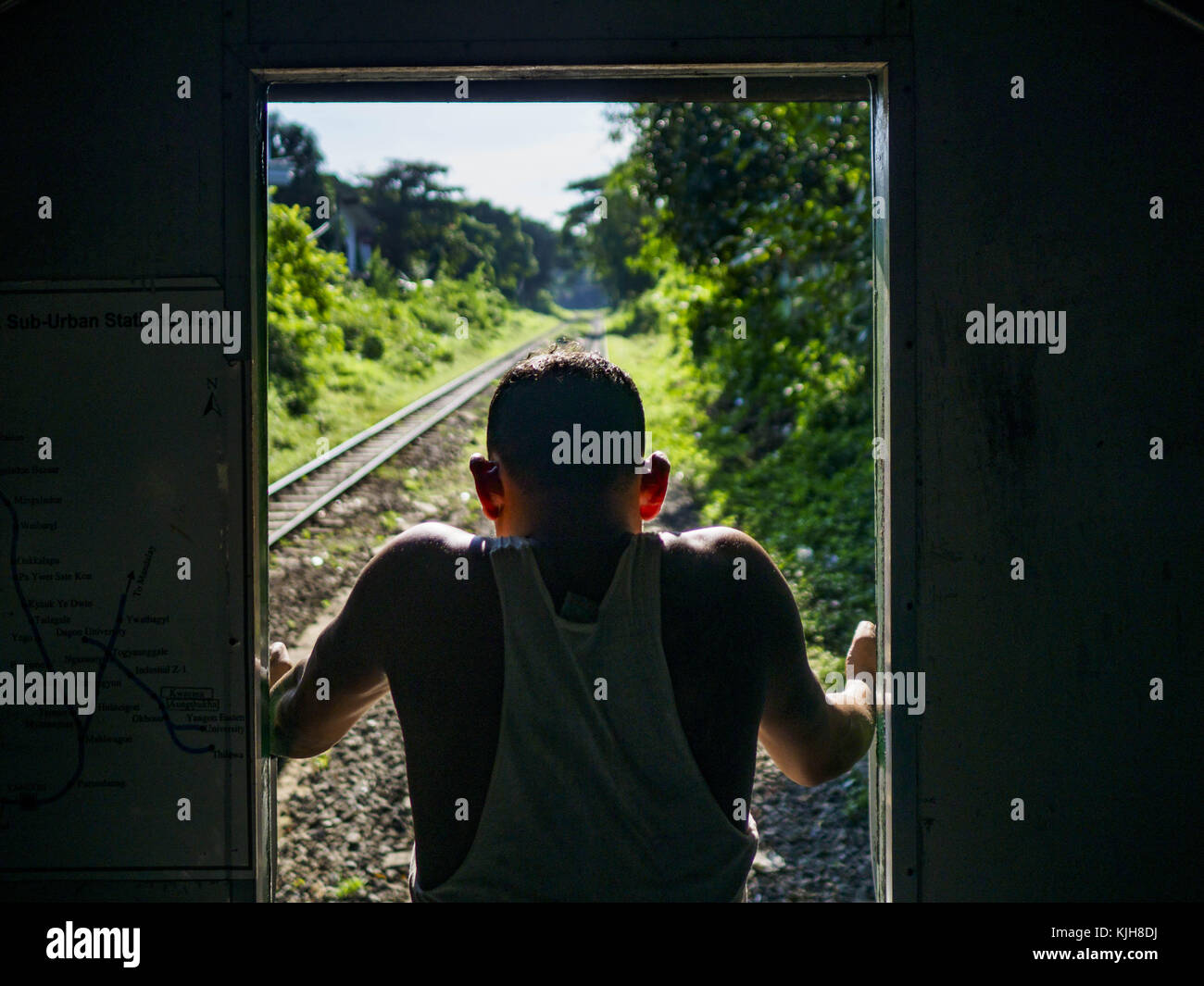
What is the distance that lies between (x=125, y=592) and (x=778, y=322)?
1065 cm

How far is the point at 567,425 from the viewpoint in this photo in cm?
169

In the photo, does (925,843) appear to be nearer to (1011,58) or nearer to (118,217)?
(1011,58)

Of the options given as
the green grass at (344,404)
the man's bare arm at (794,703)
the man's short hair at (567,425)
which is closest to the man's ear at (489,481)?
the man's short hair at (567,425)

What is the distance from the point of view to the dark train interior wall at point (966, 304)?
227cm

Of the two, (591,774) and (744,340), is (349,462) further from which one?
(591,774)

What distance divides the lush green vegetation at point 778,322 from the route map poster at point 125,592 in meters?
4.59

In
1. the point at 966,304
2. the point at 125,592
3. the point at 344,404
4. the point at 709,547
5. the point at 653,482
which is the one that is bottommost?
the point at 125,592

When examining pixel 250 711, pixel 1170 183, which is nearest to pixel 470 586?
pixel 250 711

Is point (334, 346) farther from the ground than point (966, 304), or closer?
farther from the ground

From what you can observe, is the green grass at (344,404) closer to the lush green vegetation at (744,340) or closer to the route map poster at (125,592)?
the lush green vegetation at (744,340)

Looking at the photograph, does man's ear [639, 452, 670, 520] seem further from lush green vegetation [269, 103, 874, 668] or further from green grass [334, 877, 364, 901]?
lush green vegetation [269, 103, 874, 668]

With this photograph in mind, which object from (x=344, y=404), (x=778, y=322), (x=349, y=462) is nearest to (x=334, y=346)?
(x=344, y=404)

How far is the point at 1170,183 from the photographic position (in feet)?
7.55

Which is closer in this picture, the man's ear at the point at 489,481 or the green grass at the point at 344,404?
the man's ear at the point at 489,481
